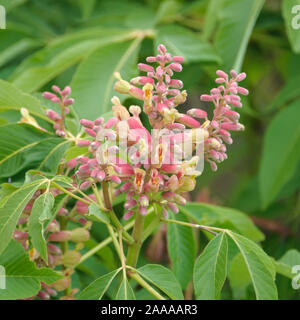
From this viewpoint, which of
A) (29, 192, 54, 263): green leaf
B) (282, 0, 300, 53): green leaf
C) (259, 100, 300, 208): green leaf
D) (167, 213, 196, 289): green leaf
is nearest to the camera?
(29, 192, 54, 263): green leaf

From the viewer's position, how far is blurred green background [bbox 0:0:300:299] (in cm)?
111

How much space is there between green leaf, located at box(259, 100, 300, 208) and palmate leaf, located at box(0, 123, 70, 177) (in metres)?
0.60

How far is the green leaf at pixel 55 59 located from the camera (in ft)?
3.66

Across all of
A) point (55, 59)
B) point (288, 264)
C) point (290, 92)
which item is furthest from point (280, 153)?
point (55, 59)

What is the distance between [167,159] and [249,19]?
658 mm

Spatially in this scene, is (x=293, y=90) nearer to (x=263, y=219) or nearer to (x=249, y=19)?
(x=249, y=19)

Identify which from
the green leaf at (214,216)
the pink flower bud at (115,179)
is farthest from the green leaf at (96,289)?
the green leaf at (214,216)

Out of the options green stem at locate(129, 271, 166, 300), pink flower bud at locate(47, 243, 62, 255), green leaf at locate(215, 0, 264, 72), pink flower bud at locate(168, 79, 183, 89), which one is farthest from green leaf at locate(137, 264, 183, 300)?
green leaf at locate(215, 0, 264, 72)

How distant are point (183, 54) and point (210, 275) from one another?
62cm

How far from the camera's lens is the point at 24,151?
764mm

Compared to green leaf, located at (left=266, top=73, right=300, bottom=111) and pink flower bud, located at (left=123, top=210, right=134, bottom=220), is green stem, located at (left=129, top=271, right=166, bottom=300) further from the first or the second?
green leaf, located at (left=266, top=73, right=300, bottom=111)

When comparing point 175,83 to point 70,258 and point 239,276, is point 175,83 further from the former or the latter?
point 239,276

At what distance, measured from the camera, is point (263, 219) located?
59.9 inches
